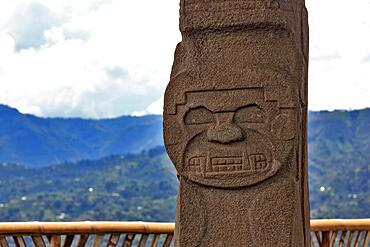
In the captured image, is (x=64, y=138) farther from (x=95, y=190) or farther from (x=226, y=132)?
(x=226, y=132)

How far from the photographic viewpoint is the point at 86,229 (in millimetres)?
A: 6215

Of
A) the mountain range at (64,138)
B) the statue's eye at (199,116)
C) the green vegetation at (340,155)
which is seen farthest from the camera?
the mountain range at (64,138)

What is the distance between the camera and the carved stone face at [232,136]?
5176 mm

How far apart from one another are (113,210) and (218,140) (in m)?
24.1

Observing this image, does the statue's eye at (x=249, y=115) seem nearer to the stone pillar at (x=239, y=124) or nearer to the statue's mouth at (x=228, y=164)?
the stone pillar at (x=239, y=124)

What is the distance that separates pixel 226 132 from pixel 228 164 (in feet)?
0.61

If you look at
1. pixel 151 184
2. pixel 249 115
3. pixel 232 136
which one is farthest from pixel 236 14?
pixel 151 184

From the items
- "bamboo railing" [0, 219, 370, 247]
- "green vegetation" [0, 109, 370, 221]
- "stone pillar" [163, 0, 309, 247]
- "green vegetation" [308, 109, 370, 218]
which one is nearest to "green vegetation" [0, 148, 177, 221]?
"green vegetation" [0, 109, 370, 221]

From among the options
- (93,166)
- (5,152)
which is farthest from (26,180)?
(5,152)

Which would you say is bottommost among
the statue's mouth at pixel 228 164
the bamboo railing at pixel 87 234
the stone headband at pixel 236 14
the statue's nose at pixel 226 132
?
the bamboo railing at pixel 87 234

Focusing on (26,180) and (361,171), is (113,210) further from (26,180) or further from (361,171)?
(26,180)

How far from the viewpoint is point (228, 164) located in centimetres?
525

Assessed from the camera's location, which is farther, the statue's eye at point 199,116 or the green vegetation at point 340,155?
the green vegetation at point 340,155

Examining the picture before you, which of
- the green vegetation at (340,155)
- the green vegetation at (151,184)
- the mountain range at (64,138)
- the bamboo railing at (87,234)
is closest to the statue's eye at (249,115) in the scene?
the bamboo railing at (87,234)
